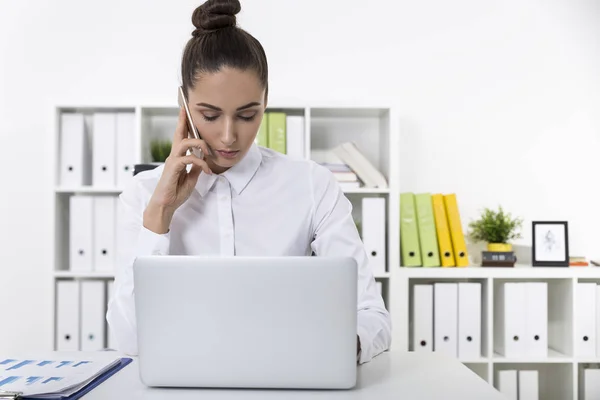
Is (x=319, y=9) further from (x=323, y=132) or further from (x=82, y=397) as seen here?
(x=82, y=397)

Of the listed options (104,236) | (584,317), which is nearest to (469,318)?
(584,317)

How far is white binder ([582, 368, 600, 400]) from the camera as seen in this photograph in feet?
A: 9.55

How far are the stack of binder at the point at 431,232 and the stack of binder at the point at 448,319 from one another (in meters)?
0.11

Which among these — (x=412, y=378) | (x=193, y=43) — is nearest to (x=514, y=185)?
(x=193, y=43)

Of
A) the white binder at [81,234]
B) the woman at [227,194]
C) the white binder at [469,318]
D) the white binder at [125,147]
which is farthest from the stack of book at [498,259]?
the white binder at [81,234]

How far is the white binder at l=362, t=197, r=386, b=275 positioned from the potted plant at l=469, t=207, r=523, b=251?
1.61ft

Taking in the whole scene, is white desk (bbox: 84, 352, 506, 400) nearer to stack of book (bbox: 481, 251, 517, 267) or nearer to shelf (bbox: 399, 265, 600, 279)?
shelf (bbox: 399, 265, 600, 279)

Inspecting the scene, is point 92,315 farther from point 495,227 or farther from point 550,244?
point 550,244

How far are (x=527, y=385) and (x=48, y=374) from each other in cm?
238

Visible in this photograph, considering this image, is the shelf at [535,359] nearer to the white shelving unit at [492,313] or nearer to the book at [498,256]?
the white shelving unit at [492,313]

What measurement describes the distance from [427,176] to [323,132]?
547 millimetres

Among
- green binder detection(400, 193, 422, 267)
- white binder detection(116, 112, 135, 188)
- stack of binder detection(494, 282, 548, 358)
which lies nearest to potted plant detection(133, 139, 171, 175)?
white binder detection(116, 112, 135, 188)

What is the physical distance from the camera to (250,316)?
983 millimetres

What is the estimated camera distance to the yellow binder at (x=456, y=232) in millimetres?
2881
